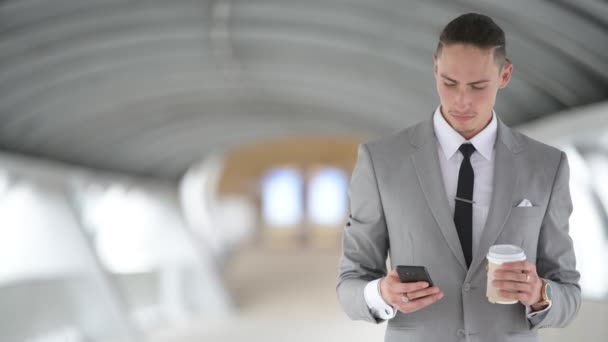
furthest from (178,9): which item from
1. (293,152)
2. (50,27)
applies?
(293,152)

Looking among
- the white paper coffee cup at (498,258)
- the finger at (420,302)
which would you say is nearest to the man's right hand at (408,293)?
the finger at (420,302)

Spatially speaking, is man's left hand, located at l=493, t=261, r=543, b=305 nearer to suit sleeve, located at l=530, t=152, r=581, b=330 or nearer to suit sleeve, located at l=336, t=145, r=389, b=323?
suit sleeve, located at l=530, t=152, r=581, b=330

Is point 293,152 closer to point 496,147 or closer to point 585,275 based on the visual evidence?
point 585,275

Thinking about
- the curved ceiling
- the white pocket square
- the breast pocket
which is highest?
the curved ceiling

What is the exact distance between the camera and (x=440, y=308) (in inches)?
125

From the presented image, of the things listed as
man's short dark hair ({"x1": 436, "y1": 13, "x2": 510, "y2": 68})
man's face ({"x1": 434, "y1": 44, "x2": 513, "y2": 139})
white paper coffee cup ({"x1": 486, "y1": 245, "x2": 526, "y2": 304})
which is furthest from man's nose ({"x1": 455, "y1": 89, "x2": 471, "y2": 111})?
white paper coffee cup ({"x1": 486, "y1": 245, "x2": 526, "y2": 304})

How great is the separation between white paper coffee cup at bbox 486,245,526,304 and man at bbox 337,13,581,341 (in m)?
0.22

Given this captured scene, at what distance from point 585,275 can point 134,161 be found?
53.9ft

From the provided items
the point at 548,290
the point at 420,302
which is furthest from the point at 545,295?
the point at 420,302

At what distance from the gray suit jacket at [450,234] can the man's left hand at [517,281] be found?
24cm

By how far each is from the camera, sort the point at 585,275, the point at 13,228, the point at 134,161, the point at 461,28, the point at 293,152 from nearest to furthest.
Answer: the point at 461,28 → the point at 585,275 → the point at 13,228 → the point at 134,161 → the point at 293,152

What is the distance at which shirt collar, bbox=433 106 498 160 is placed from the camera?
3.20 meters

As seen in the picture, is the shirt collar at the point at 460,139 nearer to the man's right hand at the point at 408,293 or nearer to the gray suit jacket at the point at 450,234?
the gray suit jacket at the point at 450,234

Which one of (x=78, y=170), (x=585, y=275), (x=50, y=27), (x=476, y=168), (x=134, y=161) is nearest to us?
(x=476, y=168)
